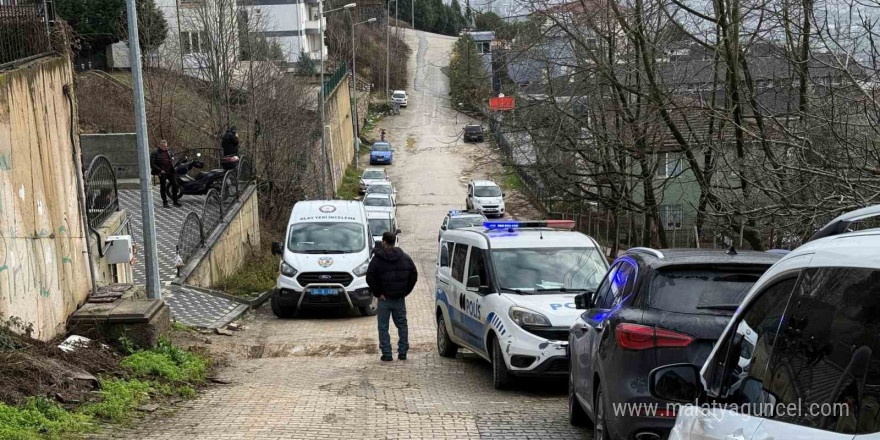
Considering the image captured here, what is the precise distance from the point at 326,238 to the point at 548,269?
9.72 metres

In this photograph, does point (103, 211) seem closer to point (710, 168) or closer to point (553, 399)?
point (553, 399)

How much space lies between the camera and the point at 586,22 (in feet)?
58.8

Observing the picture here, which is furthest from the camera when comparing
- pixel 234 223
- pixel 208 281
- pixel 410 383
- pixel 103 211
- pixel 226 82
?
pixel 226 82

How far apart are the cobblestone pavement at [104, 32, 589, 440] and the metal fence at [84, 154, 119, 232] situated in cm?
273

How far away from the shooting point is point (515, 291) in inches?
441

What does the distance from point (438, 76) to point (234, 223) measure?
253ft

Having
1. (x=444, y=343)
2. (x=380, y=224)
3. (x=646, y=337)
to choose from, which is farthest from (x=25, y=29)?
(x=380, y=224)

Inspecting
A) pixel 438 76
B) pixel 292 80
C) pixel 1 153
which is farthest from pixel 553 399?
pixel 438 76

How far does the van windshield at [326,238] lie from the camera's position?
20.2 m

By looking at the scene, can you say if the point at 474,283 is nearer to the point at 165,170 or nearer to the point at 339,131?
the point at 165,170

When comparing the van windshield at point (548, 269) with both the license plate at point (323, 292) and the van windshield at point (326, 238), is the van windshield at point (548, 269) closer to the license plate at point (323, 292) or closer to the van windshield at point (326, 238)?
the license plate at point (323, 292)

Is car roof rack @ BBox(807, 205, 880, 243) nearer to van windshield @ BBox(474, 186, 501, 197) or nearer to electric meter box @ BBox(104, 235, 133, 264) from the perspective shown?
electric meter box @ BBox(104, 235, 133, 264)

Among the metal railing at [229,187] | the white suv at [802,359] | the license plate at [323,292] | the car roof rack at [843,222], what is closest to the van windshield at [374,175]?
the metal railing at [229,187]

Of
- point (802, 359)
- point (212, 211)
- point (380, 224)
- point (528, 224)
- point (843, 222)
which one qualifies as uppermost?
point (843, 222)
